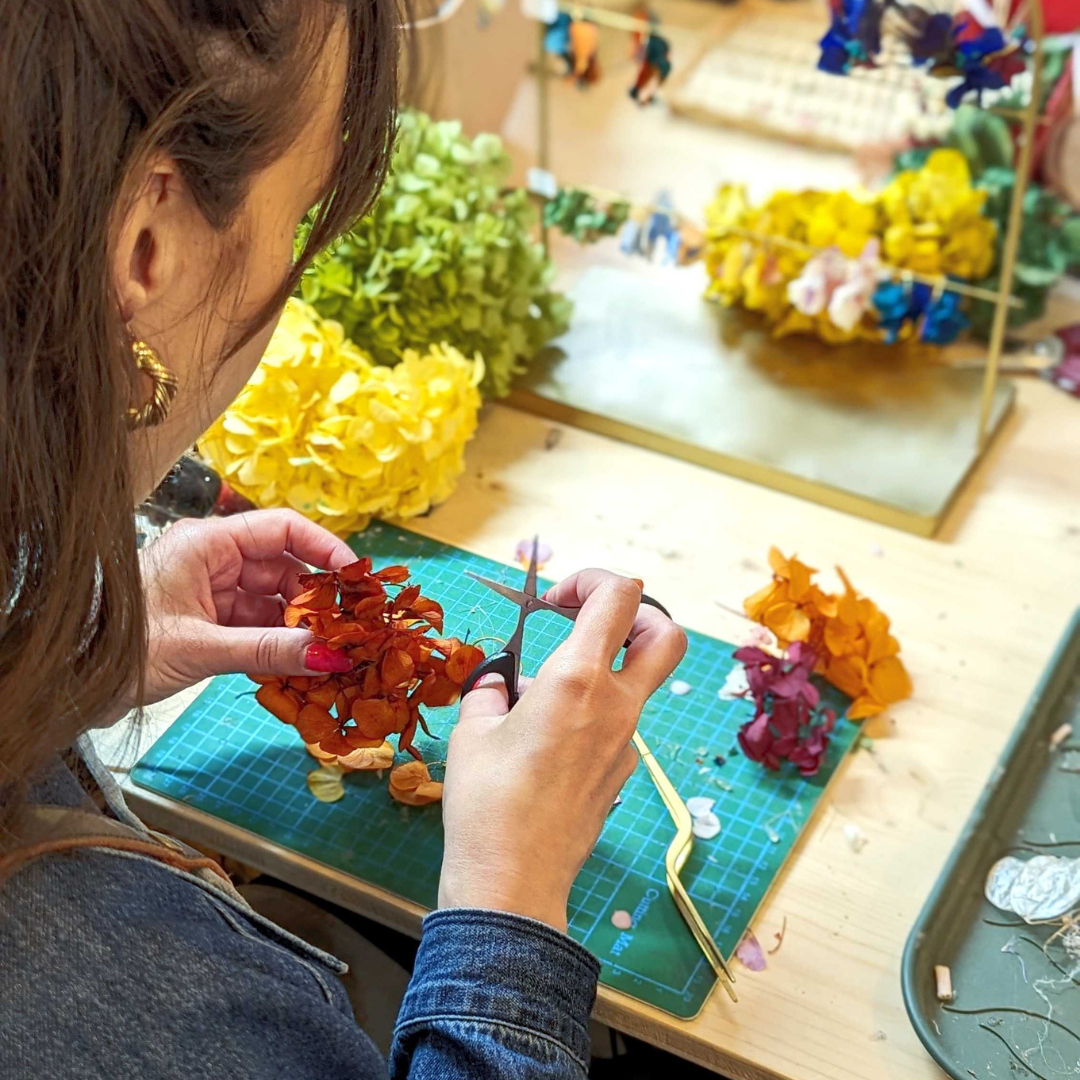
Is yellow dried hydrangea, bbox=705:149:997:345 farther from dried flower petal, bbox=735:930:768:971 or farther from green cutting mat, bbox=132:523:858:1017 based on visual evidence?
dried flower petal, bbox=735:930:768:971

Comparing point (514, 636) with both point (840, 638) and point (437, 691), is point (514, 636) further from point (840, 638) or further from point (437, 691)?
point (840, 638)

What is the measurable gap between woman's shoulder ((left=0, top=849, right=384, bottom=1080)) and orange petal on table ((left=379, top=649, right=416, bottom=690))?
18 cm

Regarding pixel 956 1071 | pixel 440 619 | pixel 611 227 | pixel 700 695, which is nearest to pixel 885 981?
pixel 956 1071

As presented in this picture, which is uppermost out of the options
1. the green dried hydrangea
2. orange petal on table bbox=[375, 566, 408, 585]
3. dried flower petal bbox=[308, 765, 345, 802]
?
the green dried hydrangea

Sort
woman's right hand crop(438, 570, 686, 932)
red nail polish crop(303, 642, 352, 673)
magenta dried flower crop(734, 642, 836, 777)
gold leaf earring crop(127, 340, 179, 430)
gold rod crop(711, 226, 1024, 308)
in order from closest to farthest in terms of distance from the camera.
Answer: gold leaf earring crop(127, 340, 179, 430) → woman's right hand crop(438, 570, 686, 932) → red nail polish crop(303, 642, 352, 673) → magenta dried flower crop(734, 642, 836, 777) → gold rod crop(711, 226, 1024, 308)

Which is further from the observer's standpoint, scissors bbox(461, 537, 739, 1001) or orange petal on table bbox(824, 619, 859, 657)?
orange petal on table bbox(824, 619, 859, 657)

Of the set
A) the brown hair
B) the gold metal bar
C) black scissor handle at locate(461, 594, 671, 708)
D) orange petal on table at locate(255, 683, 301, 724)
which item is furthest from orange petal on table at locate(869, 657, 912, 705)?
the brown hair

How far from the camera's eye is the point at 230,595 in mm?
905

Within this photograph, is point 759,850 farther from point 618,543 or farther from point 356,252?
point 356,252

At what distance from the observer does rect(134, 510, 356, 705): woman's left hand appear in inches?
31.9

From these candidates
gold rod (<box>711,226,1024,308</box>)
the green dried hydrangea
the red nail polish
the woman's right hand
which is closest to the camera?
the woman's right hand

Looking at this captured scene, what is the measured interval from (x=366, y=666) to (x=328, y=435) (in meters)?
0.28

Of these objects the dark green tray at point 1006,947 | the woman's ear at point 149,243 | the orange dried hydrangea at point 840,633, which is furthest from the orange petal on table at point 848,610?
the woman's ear at point 149,243

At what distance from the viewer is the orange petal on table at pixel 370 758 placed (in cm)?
87
